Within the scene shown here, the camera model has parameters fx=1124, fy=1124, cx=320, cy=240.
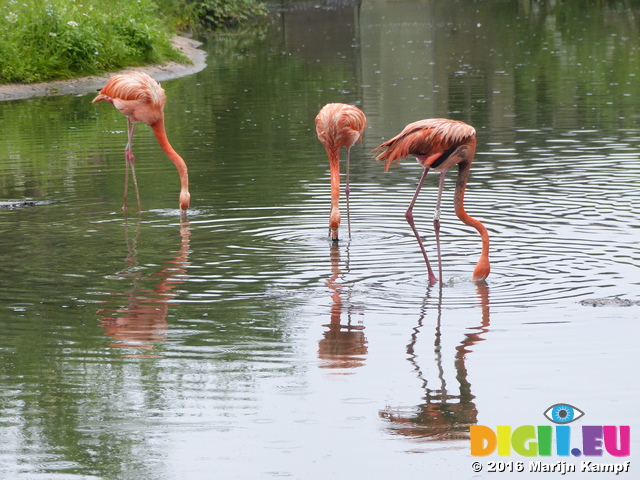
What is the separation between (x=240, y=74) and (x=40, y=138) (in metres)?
10.6

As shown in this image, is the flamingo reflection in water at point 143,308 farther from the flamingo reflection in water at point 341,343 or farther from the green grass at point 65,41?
the green grass at point 65,41

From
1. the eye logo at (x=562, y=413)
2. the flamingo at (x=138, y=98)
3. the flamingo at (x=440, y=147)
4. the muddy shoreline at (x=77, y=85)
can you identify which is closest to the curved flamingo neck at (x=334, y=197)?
the flamingo at (x=440, y=147)

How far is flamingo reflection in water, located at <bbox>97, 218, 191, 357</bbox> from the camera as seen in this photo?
6.59 meters

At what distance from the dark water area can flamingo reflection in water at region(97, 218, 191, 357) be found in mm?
24

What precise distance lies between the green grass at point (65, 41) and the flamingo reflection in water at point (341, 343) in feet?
57.9

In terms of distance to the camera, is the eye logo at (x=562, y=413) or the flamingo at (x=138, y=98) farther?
the flamingo at (x=138, y=98)

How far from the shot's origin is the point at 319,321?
6.85 meters

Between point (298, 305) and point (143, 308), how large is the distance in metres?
1.00

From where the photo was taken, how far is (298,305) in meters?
7.25

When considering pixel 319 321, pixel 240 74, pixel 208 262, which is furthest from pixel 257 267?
pixel 240 74

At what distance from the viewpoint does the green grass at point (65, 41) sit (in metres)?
23.5

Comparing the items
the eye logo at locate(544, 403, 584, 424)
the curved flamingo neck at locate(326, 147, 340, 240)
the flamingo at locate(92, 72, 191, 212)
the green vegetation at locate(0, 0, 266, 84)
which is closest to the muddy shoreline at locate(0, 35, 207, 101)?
the green vegetation at locate(0, 0, 266, 84)

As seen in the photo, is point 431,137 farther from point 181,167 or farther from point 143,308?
point 181,167

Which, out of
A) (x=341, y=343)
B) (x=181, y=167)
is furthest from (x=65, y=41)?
(x=341, y=343)
